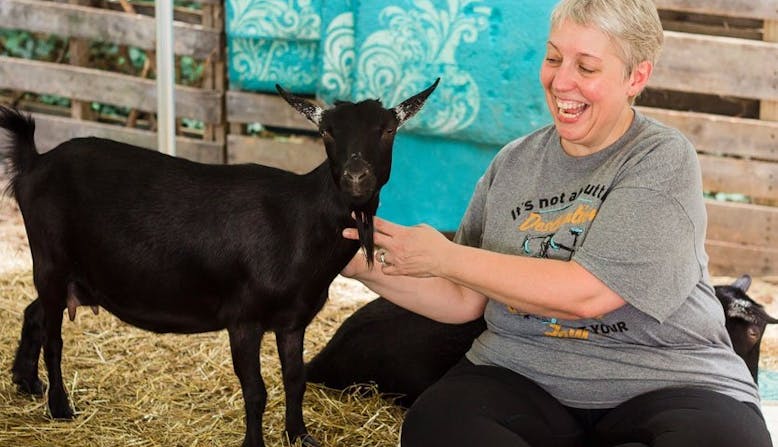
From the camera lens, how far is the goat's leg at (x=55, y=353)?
3207mm

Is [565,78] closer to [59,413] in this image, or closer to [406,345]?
[406,345]

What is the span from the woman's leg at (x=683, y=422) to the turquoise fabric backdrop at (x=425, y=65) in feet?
10.2

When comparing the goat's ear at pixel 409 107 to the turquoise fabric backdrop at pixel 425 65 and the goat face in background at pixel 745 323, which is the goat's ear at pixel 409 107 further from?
the turquoise fabric backdrop at pixel 425 65

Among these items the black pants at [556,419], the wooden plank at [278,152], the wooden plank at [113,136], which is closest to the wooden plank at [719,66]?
the wooden plank at [278,152]

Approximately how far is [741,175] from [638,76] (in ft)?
11.2

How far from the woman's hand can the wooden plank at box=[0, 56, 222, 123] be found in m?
3.83

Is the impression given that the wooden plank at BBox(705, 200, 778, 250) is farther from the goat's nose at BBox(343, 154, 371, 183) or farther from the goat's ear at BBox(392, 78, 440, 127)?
the goat's nose at BBox(343, 154, 371, 183)

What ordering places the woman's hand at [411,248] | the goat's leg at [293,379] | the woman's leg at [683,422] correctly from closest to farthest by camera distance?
the woman's leg at [683,422]
the woman's hand at [411,248]
the goat's leg at [293,379]

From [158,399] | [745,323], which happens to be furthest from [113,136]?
[745,323]

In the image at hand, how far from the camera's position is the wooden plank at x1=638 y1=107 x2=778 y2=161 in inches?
220

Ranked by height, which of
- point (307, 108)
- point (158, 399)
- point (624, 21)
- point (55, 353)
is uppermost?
point (624, 21)

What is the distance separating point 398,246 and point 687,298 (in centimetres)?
76

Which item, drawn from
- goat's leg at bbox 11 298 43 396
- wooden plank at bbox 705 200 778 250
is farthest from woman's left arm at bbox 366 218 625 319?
wooden plank at bbox 705 200 778 250

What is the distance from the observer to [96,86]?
6.38 meters
